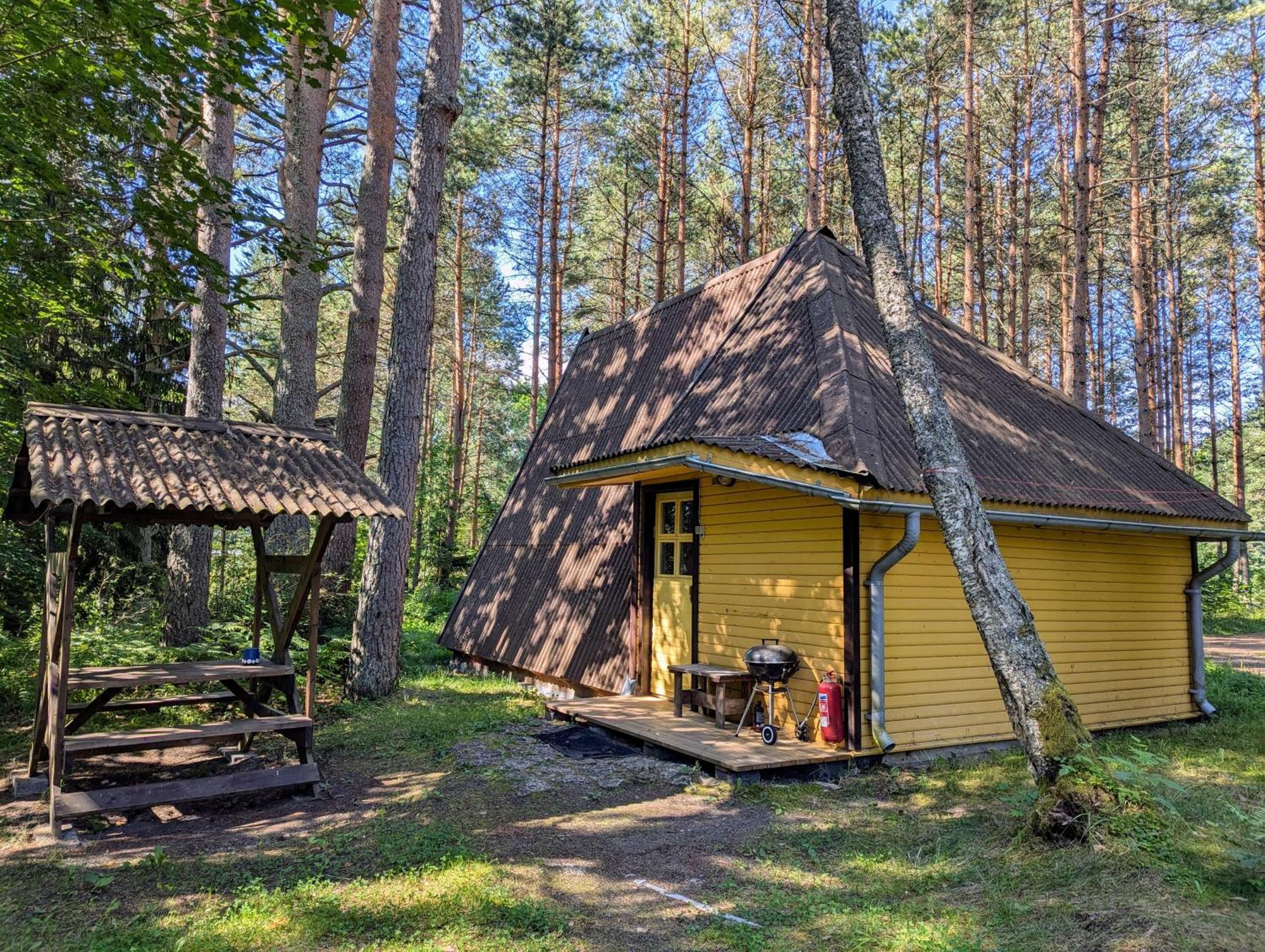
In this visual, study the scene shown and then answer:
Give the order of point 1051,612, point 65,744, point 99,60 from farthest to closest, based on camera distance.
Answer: point 1051,612, point 99,60, point 65,744

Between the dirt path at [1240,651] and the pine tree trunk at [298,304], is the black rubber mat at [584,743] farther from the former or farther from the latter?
the dirt path at [1240,651]

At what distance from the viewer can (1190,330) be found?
23.9 meters

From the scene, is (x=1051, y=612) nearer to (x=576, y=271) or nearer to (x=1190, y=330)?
(x=576, y=271)

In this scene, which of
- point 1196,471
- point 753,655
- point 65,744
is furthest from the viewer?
point 1196,471

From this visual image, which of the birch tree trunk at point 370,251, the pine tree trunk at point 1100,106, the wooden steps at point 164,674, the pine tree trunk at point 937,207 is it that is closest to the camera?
the wooden steps at point 164,674

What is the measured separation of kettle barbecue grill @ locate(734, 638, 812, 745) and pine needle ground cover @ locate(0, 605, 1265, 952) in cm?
75

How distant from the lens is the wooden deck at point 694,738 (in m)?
6.43

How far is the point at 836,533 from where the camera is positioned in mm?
6965

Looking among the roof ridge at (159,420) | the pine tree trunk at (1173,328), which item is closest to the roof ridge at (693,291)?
the roof ridge at (159,420)

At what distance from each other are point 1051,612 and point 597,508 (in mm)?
5908

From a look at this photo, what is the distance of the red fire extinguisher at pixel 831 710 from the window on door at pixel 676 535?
7.68 ft

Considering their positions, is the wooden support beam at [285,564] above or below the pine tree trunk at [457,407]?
below

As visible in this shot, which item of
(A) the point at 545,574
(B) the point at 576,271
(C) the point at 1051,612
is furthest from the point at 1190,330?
(A) the point at 545,574

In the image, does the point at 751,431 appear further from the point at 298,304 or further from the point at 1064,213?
the point at 1064,213
